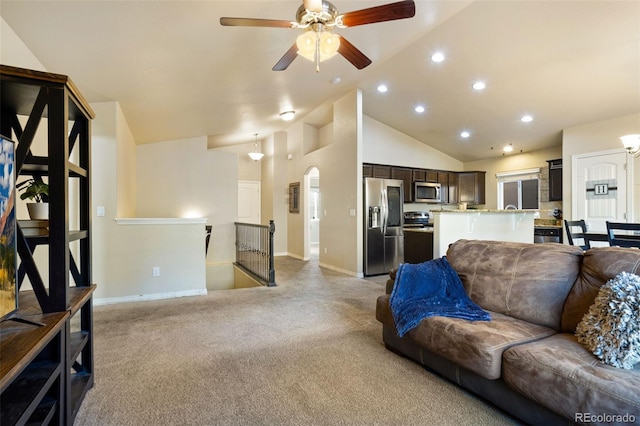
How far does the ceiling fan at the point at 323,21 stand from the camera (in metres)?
2.21

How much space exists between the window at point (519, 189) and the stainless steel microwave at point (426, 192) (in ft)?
4.71

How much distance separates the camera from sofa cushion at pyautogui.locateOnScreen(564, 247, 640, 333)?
5.93 feet

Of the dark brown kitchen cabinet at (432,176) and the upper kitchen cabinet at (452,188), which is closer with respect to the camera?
the dark brown kitchen cabinet at (432,176)

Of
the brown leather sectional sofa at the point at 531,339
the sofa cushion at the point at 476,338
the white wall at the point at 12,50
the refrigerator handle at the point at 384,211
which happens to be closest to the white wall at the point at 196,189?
the refrigerator handle at the point at 384,211

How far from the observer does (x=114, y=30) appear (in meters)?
2.50

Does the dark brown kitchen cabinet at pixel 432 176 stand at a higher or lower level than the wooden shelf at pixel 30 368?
higher

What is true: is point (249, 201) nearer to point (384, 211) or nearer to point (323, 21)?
point (384, 211)

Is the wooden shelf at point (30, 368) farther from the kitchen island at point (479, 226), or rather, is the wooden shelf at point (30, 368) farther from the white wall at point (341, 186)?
the white wall at point (341, 186)

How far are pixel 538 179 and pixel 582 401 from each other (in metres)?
6.60

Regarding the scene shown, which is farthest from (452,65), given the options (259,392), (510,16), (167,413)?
(167,413)

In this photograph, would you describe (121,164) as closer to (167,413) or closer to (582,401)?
(167,413)

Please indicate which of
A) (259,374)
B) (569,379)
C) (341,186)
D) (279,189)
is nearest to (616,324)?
(569,379)

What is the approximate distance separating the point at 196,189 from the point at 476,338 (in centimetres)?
621

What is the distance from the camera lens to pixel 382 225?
19.2ft
